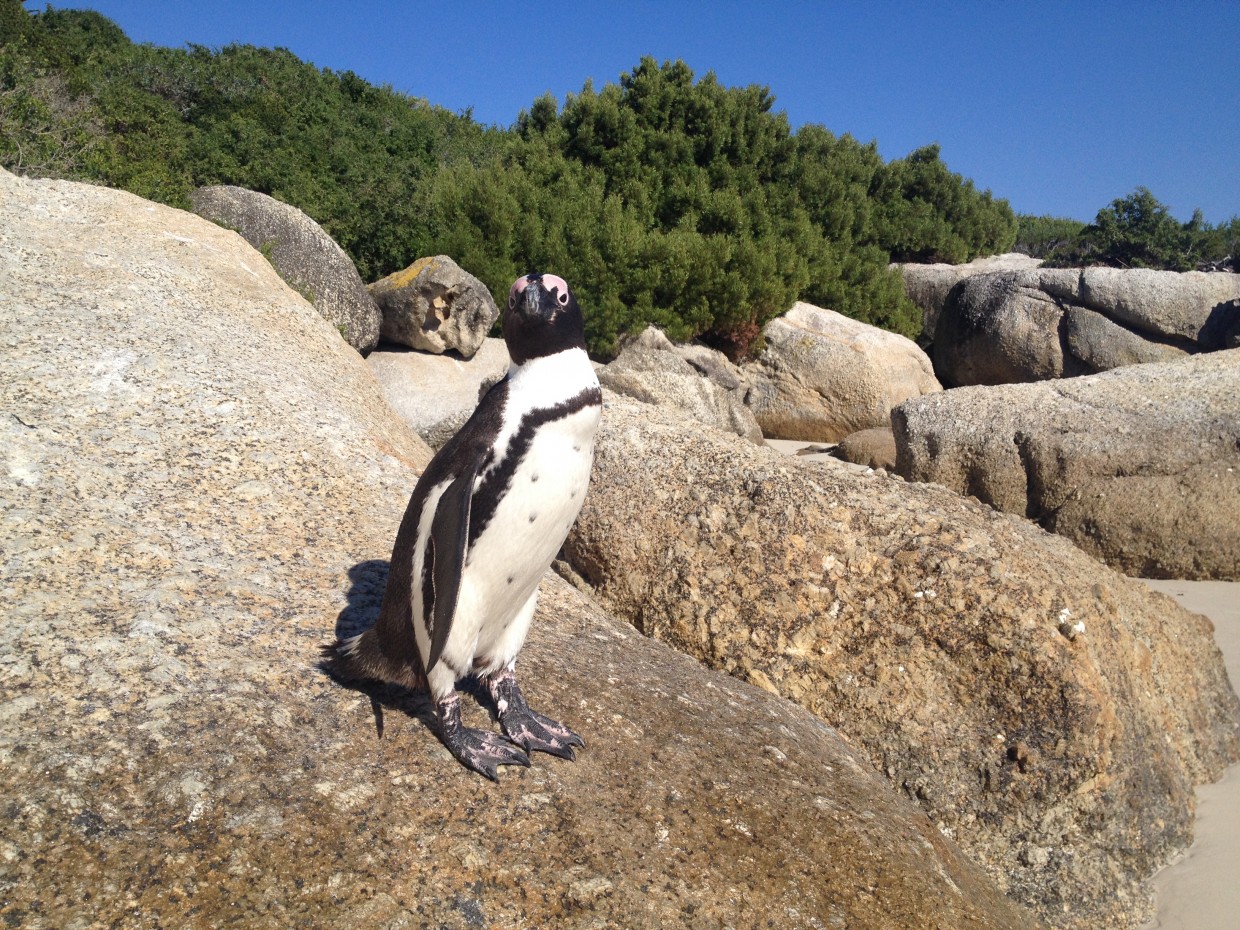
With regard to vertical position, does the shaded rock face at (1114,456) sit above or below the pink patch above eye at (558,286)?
above

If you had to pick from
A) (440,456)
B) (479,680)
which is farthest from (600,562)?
(440,456)

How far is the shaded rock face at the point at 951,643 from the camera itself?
3.13 meters

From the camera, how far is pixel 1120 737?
3.22 metres

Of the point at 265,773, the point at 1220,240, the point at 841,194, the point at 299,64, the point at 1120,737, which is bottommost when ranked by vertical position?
the point at 265,773

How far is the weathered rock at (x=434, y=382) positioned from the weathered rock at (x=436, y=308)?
20 centimetres

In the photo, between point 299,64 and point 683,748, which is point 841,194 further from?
point 683,748

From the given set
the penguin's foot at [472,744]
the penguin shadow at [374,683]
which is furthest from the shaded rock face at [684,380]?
the penguin's foot at [472,744]

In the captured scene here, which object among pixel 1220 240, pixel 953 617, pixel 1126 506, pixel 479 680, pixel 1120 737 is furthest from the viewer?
pixel 1220 240

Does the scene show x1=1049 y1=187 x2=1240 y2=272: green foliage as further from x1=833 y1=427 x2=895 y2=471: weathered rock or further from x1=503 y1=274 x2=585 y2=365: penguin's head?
x1=503 y1=274 x2=585 y2=365: penguin's head

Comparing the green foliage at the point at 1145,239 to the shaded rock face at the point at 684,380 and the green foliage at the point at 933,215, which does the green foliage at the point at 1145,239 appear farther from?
the shaded rock face at the point at 684,380

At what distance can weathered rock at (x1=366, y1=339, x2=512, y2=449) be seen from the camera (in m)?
8.59

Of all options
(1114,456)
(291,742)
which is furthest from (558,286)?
(1114,456)

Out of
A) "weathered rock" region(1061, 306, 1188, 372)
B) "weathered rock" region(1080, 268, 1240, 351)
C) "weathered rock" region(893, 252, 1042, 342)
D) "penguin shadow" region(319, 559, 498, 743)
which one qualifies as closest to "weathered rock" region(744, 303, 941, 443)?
"weathered rock" region(1061, 306, 1188, 372)

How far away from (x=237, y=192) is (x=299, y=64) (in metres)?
15.7
